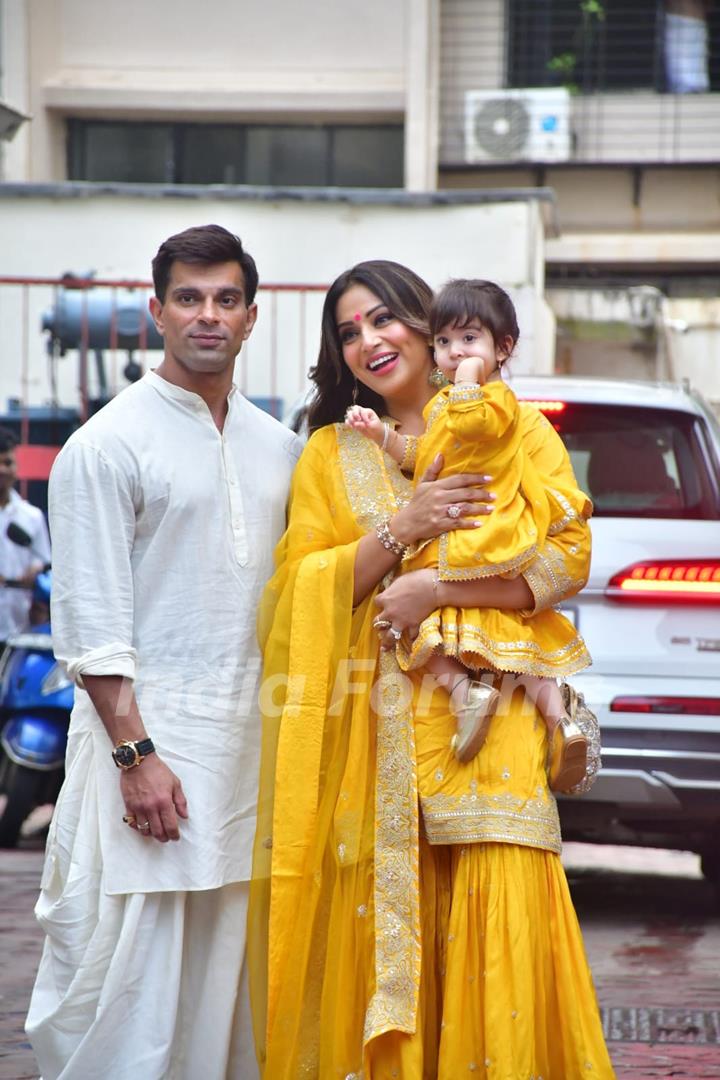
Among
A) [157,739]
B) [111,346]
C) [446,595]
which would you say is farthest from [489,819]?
[111,346]

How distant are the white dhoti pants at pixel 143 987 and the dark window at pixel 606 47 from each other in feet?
53.1

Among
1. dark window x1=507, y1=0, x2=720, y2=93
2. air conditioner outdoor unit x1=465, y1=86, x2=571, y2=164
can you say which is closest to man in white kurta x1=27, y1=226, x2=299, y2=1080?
air conditioner outdoor unit x1=465, y1=86, x2=571, y2=164

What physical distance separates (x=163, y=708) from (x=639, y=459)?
9.48 ft

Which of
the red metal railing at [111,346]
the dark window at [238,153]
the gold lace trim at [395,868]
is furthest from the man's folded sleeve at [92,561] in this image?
the dark window at [238,153]

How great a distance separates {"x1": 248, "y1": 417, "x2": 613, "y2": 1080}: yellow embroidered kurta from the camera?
138 inches

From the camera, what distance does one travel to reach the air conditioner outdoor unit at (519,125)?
18062 mm

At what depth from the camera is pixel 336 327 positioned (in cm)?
385

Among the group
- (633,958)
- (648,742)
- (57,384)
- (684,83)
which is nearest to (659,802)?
(648,742)

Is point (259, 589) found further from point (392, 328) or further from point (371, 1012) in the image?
point (371, 1012)

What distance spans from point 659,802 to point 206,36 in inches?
590

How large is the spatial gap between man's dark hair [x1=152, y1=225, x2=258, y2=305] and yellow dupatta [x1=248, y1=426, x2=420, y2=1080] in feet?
1.74

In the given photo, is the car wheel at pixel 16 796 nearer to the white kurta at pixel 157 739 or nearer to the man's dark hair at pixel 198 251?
the white kurta at pixel 157 739

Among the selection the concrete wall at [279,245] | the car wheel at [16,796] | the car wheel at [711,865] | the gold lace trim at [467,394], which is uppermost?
the concrete wall at [279,245]

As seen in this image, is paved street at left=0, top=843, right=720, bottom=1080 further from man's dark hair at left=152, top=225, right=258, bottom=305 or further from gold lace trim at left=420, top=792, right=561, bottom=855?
man's dark hair at left=152, top=225, right=258, bottom=305
